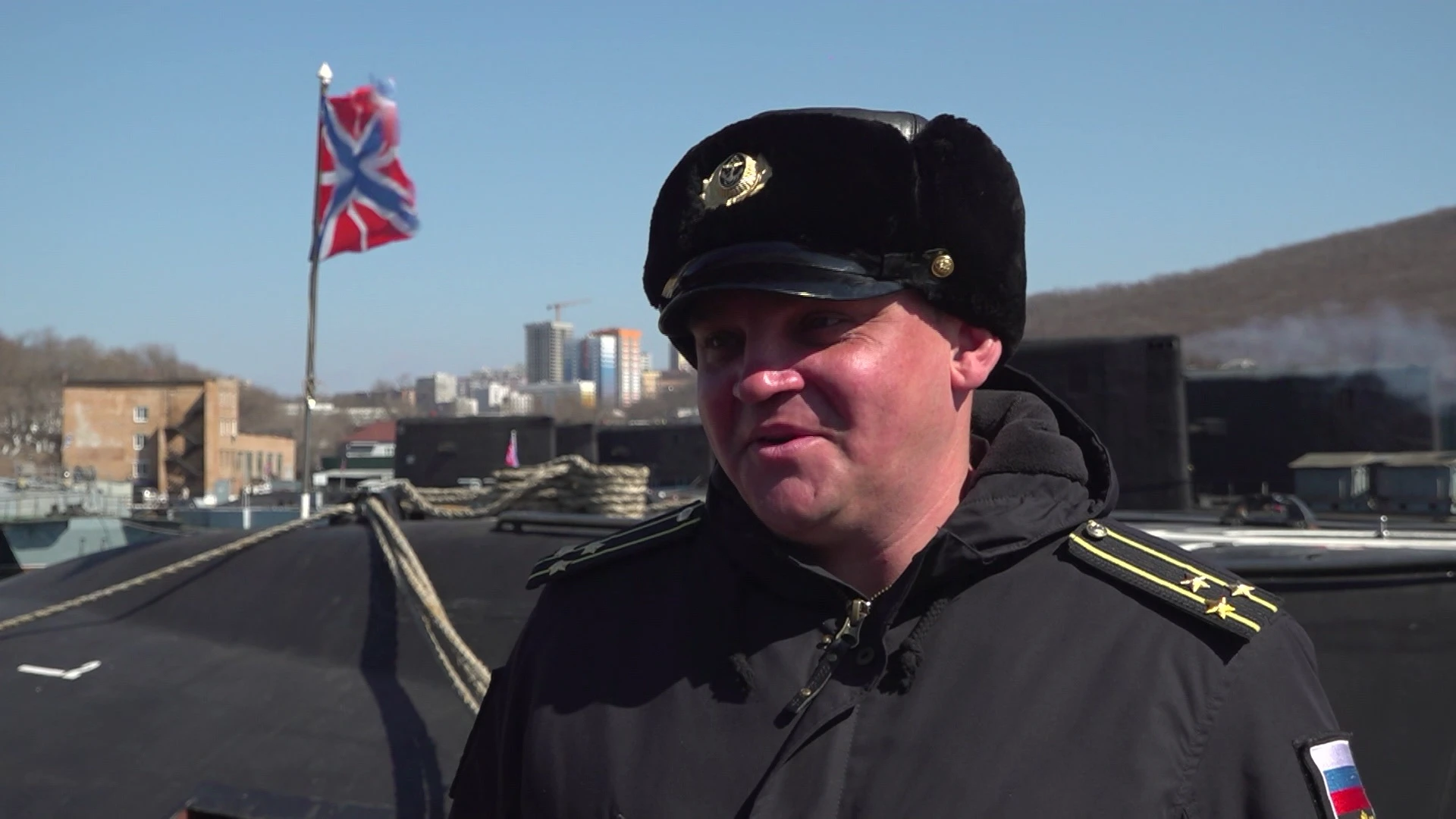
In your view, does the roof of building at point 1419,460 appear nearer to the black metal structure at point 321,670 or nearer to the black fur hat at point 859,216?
the black metal structure at point 321,670

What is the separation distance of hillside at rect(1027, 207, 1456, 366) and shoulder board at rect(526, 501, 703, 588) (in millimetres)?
16026

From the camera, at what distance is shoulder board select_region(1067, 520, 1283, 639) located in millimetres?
1646

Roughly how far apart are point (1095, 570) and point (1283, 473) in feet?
51.4

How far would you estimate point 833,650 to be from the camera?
1.75m

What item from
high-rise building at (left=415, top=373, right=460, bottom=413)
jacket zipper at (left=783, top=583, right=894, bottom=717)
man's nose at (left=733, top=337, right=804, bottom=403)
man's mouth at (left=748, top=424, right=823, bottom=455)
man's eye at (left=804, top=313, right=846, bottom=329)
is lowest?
jacket zipper at (left=783, top=583, right=894, bottom=717)

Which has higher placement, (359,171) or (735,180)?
(359,171)

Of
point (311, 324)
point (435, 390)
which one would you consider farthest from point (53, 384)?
point (435, 390)

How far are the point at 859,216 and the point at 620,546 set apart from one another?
0.70 meters

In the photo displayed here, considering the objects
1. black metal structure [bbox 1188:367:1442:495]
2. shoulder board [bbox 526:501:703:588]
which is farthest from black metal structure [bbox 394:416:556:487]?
shoulder board [bbox 526:501:703:588]

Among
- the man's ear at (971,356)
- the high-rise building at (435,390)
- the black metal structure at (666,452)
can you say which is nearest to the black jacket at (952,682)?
the man's ear at (971,356)

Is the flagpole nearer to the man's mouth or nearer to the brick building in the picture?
the man's mouth

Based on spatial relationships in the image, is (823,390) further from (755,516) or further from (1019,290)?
(1019,290)

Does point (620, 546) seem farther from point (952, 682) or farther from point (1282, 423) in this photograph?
point (1282, 423)

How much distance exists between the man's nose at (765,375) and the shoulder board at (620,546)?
43cm
